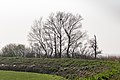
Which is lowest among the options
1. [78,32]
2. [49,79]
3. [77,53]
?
[49,79]

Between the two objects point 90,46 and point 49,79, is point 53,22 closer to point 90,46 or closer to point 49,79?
point 90,46

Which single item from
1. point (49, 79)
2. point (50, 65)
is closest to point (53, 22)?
point (50, 65)

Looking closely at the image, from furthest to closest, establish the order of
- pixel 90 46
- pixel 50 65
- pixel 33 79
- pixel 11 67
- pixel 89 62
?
pixel 90 46, pixel 11 67, pixel 50 65, pixel 89 62, pixel 33 79

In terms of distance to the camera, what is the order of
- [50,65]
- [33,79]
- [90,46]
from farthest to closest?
[90,46] → [50,65] → [33,79]

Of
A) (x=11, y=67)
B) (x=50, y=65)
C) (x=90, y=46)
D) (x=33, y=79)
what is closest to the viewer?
(x=33, y=79)

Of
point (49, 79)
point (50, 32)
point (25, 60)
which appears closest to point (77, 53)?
point (50, 32)

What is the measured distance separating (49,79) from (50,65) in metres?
13.0

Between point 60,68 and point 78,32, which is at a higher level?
point 78,32

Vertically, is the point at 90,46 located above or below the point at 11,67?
above

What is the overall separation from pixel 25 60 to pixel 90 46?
65.4ft

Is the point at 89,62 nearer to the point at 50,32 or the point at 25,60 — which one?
the point at 25,60

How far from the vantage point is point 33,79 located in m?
28.3

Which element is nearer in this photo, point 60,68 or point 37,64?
point 60,68

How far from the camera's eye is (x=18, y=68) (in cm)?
4403
